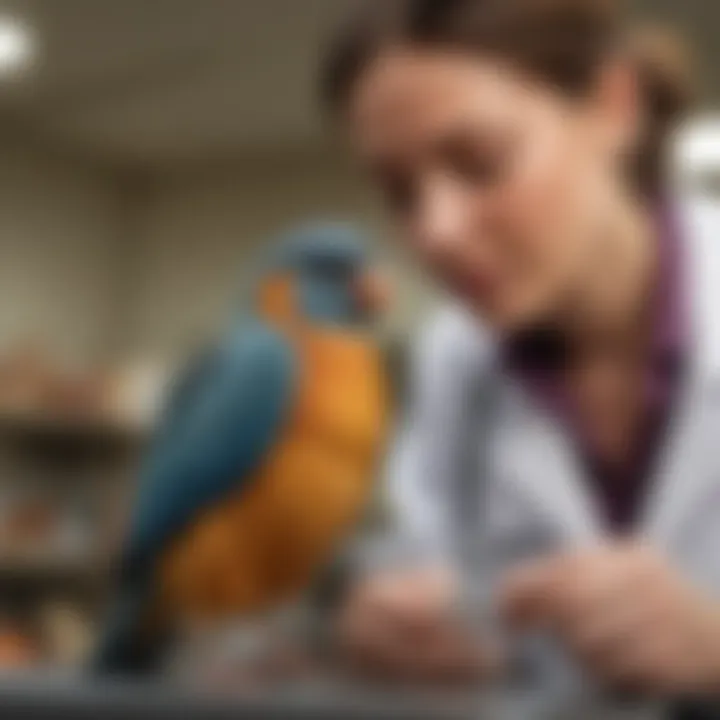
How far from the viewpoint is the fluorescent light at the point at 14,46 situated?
0.76m

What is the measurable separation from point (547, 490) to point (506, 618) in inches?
2.5

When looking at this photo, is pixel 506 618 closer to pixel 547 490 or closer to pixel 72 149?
pixel 547 490

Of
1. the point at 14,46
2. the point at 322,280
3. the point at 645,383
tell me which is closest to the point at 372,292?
the point at 322,280

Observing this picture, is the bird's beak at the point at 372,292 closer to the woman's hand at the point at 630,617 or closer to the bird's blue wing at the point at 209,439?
the bird's blue wing at the point at 209,439

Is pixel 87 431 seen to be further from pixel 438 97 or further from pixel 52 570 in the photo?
pixel 438 97

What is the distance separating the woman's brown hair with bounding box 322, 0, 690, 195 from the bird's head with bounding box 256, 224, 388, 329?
102mm

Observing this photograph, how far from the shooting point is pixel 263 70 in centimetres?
73

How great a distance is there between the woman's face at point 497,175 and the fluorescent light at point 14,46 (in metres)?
0.20

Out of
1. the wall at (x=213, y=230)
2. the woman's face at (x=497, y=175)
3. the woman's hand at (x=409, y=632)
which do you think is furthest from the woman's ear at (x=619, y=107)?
the woman's hand at (x=409, y=632)

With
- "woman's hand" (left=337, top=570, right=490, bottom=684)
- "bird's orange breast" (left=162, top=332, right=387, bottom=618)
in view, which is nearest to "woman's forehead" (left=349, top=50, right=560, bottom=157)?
"bird's orange breast" (left=162, top=332, right=387, bottom=618)

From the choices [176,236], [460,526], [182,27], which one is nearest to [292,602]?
[460,526]

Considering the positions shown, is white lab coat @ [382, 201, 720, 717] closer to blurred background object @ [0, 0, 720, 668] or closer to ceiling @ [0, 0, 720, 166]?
blurred background object @ [0, 0, 720, 668]

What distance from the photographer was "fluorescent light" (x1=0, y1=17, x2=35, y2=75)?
2.48ft

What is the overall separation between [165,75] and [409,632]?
0.31 metres
